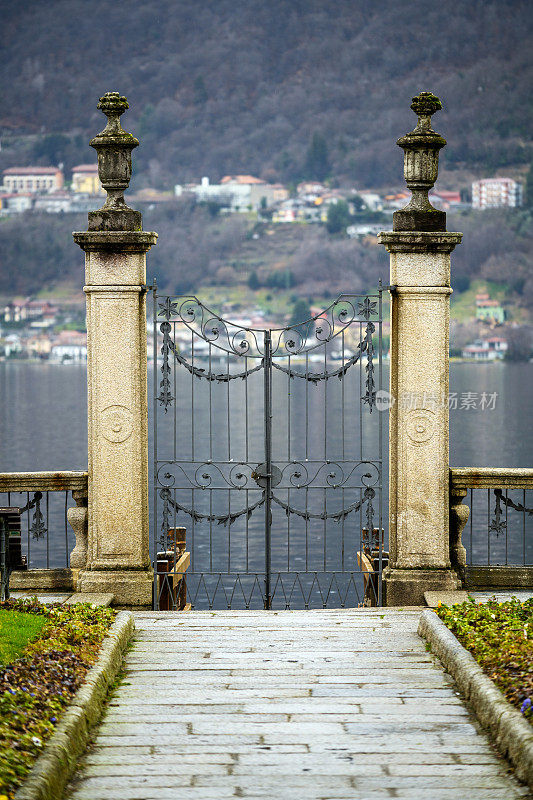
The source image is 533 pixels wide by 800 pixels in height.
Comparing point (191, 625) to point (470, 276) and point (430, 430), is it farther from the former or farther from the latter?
point (470, 276)

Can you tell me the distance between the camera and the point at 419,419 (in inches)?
335

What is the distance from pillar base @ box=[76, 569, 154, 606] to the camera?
8.43 m

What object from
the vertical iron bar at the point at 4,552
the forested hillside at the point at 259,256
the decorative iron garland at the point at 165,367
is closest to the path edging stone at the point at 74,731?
the vertical iron bar at the point at 4,552

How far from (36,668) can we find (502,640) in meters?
2.39

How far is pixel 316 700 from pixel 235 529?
29.9 m

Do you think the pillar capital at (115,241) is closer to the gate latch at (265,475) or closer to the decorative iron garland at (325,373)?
the decorative iron garland at (325,373)

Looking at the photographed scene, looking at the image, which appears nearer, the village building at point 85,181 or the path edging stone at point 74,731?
the path edging stone at point 74,731

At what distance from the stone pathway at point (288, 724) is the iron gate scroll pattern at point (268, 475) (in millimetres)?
1592

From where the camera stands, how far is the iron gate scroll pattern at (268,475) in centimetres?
877

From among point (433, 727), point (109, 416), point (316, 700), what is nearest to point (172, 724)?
point (316, 700)

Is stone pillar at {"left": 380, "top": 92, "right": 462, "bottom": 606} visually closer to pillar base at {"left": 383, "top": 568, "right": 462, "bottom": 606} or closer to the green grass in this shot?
pillar base at {"left": 383, "top": 568, "right": 462, "bottom": 606}

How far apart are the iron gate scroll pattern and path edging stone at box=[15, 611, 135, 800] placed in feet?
7.00

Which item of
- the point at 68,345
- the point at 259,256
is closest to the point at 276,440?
the point at 68,345

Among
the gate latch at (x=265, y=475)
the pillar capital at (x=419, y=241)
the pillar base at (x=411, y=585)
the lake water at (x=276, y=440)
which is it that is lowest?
the lake water at (x=276, y=440)
